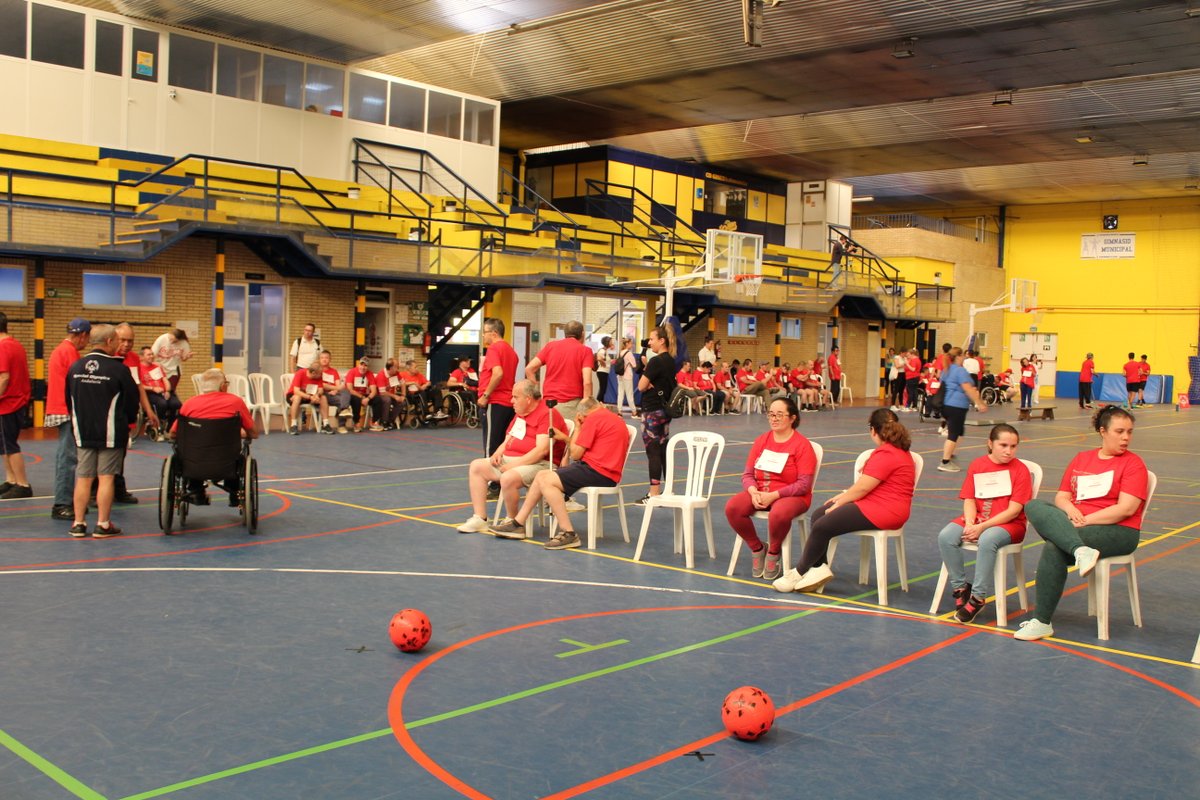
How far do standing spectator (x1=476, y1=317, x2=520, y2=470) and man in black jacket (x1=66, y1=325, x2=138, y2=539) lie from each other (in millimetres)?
3506

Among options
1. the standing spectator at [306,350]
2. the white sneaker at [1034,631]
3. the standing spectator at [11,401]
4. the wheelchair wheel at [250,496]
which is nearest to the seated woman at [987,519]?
the white sneaker at [1034,631]

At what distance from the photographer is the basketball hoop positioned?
1169 inches

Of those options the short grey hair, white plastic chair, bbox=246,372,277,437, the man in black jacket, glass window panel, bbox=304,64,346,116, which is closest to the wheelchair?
the short grey hair

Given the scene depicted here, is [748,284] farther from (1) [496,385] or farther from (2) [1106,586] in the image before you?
(2) [1106,586]

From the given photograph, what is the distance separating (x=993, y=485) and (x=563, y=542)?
3572mm

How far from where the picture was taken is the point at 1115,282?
44.8 metres

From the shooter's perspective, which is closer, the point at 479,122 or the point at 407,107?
the point at 407,107

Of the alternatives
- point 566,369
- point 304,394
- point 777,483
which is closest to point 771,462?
point 777,483

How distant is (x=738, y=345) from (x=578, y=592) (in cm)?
2641

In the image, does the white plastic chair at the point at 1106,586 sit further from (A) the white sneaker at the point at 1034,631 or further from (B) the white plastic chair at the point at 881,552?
(B) the white plastic chair at the point at 881,552

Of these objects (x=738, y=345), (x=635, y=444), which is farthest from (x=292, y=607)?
(x=738, y=345)

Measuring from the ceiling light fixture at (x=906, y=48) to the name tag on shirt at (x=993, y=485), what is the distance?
15.9m

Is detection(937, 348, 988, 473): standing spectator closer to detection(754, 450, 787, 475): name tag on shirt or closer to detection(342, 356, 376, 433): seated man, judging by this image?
detection(754, 450, 787, 475): name tag on shirt

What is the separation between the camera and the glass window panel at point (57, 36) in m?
19.4
